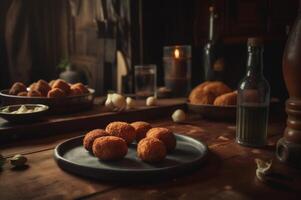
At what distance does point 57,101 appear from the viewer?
1112 millimetres

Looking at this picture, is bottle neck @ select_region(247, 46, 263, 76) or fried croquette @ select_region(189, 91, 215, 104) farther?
fried croquette @ select_region(189, 91, 215, 104)

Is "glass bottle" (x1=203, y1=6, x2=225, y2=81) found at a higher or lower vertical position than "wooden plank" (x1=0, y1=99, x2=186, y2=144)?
higher

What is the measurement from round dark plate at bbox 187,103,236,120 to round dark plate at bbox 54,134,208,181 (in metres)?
0.30

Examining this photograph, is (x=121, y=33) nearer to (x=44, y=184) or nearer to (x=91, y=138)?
(x=91, y=138)

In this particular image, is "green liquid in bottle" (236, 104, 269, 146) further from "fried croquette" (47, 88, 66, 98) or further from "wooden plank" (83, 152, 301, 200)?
"fried croquette" (47, 88, 66, 98)

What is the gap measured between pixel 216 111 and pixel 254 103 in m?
0.28

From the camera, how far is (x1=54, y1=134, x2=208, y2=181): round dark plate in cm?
59

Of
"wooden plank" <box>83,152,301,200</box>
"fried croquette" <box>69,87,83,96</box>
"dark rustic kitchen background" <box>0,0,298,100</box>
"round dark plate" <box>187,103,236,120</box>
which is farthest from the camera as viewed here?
"dark rustic kitchen background" <box>0,0,298,100</box>

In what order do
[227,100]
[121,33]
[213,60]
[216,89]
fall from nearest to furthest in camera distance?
1. [227,100]
2. [216,89]
3. [213,60]
4. [121,33]

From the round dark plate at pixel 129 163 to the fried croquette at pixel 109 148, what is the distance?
0.05ft

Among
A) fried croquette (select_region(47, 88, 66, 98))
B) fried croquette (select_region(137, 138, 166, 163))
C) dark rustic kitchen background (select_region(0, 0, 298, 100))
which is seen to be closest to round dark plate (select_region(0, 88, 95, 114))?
fried croquette (select_region(47, 88, 66, 98))

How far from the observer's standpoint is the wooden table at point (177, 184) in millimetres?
554

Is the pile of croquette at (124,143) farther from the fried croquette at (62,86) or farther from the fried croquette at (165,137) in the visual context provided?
the fried croquette at (62,86)

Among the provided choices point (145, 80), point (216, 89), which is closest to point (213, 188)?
point (216, 89)
